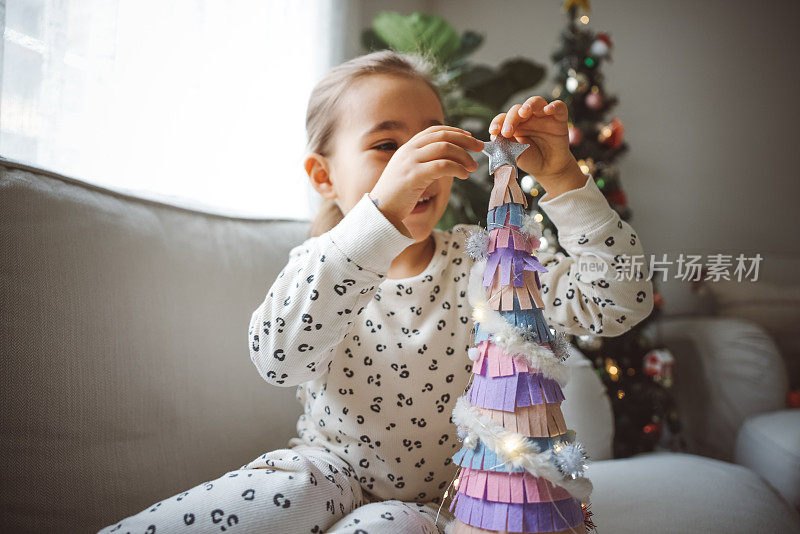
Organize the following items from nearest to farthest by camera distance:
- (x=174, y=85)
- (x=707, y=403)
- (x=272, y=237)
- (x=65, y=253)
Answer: (x=65, y=253), (x=272, y=237), (x=174, y=85), (x=707, y=403)

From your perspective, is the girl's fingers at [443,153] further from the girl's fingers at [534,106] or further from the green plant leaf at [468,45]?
the green plant leaf at [468,45]

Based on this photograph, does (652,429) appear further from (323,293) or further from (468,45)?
(323,293)

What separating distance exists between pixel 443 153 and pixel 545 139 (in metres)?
0.16

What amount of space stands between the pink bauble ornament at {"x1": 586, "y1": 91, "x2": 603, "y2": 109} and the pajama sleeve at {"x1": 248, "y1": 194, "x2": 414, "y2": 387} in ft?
5.01

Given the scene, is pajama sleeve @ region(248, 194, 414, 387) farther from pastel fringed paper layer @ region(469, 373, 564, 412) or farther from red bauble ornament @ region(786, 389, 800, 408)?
red bauble ornament @ region(786, 389, 800, 408)

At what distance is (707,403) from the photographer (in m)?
2.04

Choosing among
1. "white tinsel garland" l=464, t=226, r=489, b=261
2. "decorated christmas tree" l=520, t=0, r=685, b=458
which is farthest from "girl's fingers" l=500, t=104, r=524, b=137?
"decorated christmas tree" l=520, t=0, r=685, b=458

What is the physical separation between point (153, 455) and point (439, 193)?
0.61 m

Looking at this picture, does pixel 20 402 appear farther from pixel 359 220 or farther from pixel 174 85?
pixel 174 85

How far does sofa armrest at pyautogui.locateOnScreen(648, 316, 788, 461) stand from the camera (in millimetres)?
1803

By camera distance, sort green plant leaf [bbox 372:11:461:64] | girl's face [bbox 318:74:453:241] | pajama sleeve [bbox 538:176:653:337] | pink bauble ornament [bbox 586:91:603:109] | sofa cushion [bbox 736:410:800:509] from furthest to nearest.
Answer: pink bauble ornament [bbox 586:91:603:109] → green plant leaf [bbox 372:11:461:64] → sofa cushion [bbox 736:410:800:509] → girl's face [bbox 318:74:453:241] → pajama sleeve [bbox 538:176:653:337]

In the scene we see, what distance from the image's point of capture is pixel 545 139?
69cm

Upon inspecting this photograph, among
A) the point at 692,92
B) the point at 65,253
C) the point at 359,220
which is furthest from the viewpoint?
the point at 692,92

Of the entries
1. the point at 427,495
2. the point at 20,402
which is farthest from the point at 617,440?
the point at 20,402
